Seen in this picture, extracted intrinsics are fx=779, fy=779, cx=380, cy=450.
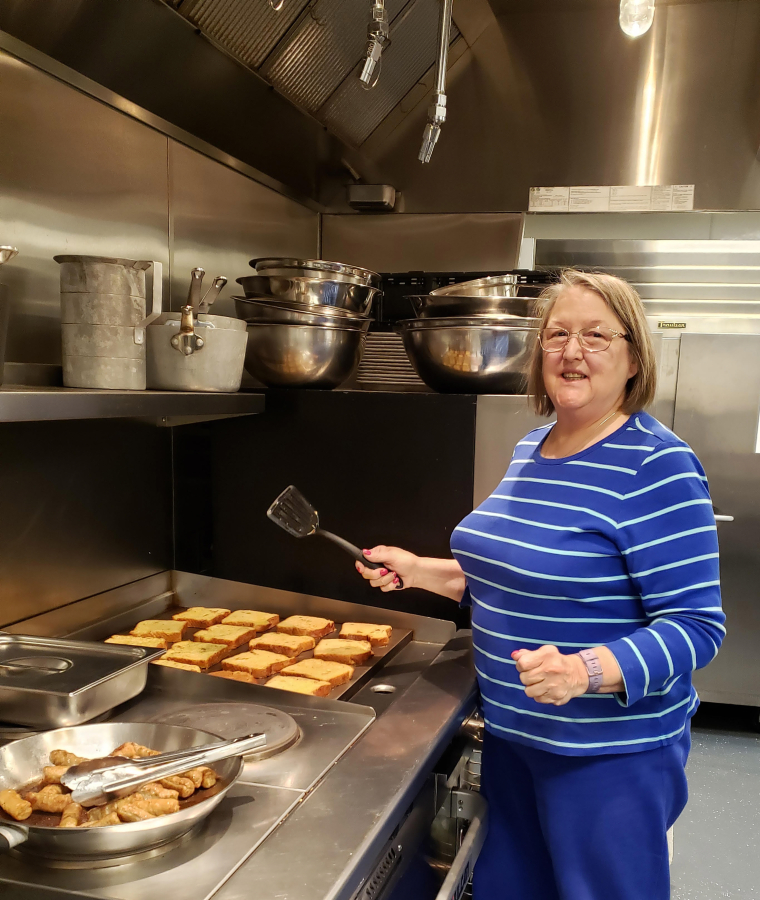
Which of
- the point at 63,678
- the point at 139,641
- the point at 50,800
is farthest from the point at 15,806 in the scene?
the point at 139,641

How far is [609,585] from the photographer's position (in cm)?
120

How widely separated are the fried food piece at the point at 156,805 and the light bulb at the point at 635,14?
198 cm

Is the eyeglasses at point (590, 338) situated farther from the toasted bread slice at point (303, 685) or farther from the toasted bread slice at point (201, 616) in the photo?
the toasted bread slice at point (201, 616)

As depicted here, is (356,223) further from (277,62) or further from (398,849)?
(398,849)

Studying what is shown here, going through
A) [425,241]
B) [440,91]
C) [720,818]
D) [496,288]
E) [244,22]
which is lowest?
[720,818]

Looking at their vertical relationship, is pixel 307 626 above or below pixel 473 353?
below

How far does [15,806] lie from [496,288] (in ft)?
4.81

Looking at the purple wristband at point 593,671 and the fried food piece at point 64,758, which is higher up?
the purple wristband at point 593,671

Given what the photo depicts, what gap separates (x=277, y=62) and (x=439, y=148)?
1.09 m

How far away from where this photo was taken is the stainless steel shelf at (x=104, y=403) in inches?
40.2

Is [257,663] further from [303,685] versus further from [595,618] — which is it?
[595,618]

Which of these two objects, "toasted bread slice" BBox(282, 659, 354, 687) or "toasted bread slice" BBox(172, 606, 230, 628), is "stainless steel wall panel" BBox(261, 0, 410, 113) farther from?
"toasted bread slice" BBox(282, 659, 354, 687)

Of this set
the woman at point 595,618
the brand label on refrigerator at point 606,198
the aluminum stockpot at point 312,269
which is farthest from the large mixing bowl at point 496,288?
the brand label on refrigerator at point 606,198

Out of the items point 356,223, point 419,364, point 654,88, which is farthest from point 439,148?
point 419,364
